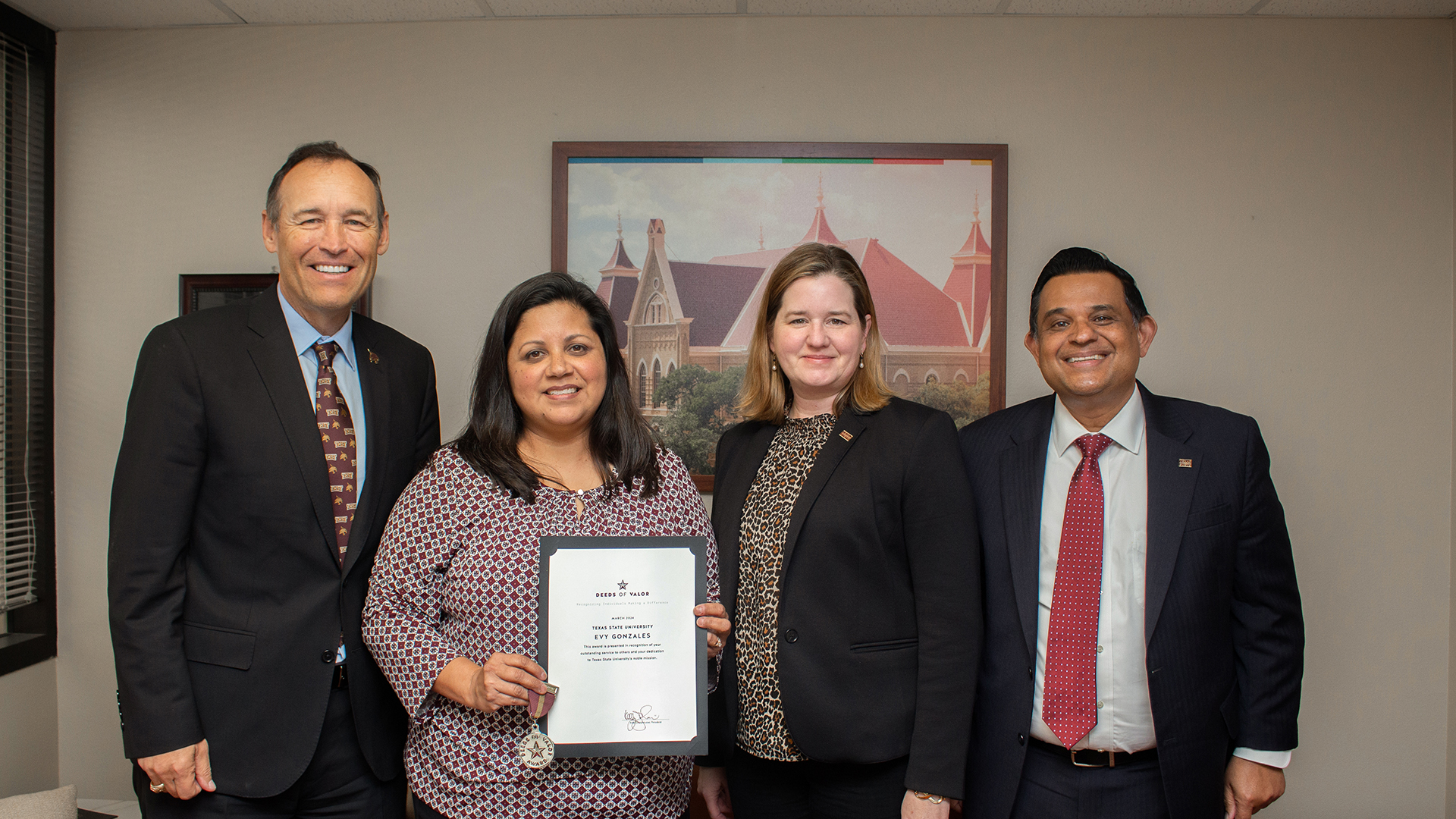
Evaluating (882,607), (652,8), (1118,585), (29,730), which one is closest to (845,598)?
(882,607)

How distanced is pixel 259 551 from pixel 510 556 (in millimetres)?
559

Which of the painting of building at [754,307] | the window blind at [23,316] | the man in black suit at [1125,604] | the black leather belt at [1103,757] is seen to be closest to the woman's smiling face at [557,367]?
the man in black suit at [1125,604]

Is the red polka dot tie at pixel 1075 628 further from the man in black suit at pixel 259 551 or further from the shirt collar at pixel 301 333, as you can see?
the shirt collar at pixel 301 333

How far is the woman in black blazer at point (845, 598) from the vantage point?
4.99ft

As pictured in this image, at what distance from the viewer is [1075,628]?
1.61m

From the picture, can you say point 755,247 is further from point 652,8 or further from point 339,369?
point 339,369

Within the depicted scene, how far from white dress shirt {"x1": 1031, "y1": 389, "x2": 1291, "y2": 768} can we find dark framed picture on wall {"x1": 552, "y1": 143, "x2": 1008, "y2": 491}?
1.10m

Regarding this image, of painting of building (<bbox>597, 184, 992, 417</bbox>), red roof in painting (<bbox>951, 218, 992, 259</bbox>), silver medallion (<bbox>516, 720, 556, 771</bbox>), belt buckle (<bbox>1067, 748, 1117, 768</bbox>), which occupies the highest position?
red roof in painting (<bbox>951, 218, 992, 259</bbox>)

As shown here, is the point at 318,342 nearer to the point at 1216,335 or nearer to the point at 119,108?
the point at 119,108

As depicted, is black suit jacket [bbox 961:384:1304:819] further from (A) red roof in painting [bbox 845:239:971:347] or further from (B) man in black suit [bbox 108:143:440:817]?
(B) man in black suit [bbox 108:143:440:817]

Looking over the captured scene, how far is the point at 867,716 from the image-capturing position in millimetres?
1517

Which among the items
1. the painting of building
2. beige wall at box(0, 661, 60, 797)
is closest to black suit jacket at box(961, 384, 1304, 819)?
the painting of building

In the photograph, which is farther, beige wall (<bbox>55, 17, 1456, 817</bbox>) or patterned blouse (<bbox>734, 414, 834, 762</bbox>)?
beige wall (<bbox>55, 17, 1456, 817</bbox>)

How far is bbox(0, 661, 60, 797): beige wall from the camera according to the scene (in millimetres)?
2705
